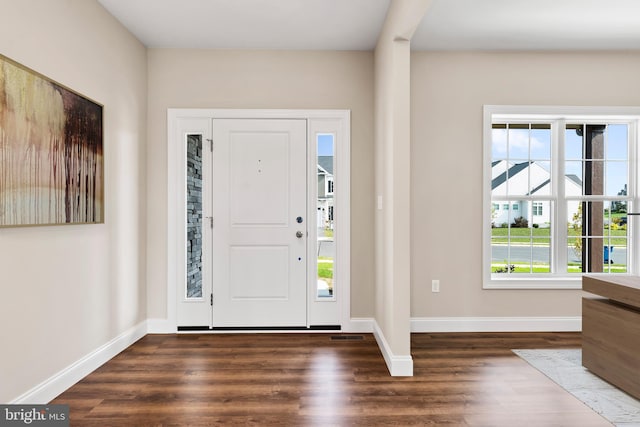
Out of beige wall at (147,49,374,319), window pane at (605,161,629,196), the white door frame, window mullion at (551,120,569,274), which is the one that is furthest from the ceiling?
window pane at (605,161,629,196)

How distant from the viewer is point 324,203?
3.89m

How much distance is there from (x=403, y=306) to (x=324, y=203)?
1377 mm

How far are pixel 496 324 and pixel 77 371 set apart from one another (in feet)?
11.4

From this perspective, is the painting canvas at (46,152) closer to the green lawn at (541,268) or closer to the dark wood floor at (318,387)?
the dark wood floor at (318,387)

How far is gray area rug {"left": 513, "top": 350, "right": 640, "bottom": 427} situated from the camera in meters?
2.28

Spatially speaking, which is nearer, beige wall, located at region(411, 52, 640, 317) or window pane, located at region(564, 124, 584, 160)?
beige wall, located at region(411, 52, 640, 317)

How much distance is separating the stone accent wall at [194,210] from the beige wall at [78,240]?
16.0 inches

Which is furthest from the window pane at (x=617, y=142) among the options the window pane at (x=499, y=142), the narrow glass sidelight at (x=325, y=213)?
the narrow glass sidelight at (x=325, y=213)

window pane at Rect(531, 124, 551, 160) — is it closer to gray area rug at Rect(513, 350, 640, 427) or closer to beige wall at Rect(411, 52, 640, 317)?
beige wall at Rect(411, 52, 640, 317)

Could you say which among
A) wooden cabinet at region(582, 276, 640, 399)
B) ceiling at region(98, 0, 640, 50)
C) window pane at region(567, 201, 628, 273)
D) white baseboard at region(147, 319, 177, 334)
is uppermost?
ceiling at region(98, 0, 640, 50)

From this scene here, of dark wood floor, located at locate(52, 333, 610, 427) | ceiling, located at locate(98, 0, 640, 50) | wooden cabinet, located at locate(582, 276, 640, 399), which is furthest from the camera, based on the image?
ceiling, located at locate(98, 0, 640, 50)

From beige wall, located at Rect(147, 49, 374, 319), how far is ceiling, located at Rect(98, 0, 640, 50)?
12 cm

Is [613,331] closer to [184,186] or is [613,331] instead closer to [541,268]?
[541,268]

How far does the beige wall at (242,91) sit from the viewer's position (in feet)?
12.5
